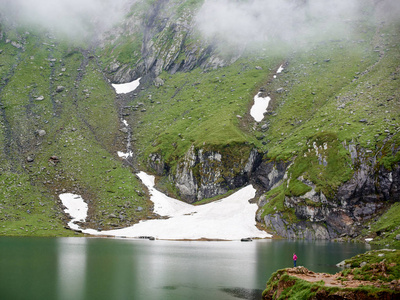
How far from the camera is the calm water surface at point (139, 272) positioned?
118ft

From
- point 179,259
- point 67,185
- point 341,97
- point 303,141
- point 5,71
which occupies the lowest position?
point 179,259

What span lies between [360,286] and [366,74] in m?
146

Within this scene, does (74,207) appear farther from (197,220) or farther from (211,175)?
(211,175)

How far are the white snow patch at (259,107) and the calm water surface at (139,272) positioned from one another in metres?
97.2

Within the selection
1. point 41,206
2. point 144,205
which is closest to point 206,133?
point 144,205

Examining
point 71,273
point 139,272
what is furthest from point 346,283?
point 71,273

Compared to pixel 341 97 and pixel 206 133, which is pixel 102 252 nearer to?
pixel 206 133

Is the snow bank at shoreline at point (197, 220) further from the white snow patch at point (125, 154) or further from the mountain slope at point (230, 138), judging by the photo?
the white snow patch at point (125, 154)

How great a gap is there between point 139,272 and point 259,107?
12761 cm

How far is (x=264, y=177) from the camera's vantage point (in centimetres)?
13125

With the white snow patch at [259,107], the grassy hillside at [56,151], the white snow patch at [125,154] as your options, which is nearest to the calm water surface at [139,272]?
the grassy hillside at [56,151]

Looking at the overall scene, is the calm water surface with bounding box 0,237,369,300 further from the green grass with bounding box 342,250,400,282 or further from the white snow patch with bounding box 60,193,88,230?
the white snow patch with bounding box 60,193,88,230

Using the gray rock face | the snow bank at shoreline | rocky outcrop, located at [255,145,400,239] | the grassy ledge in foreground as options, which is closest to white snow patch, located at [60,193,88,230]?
the snow bank at shoreline

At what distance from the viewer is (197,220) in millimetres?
113438
